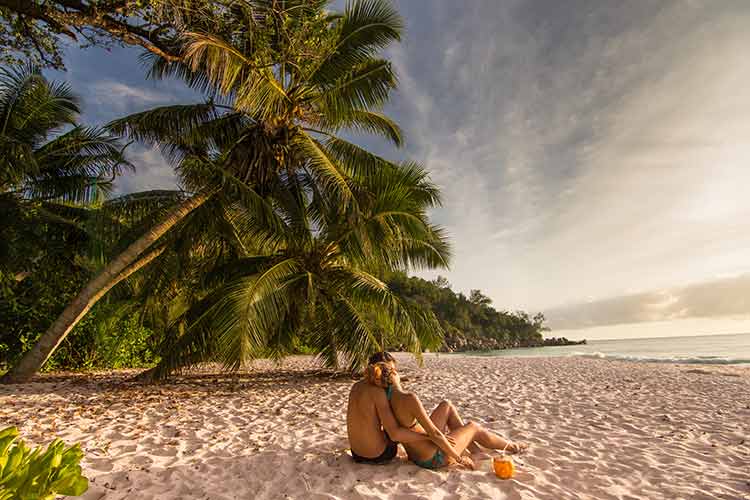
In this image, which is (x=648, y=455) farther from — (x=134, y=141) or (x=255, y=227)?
(x=134, y=141)

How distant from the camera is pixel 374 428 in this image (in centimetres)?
342

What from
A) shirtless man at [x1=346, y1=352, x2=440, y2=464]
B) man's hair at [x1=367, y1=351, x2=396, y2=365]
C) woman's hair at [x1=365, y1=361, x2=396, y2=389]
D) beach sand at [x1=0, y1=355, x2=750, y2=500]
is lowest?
beach sand at [x1=0, y1=355, x2=750, y2=500]

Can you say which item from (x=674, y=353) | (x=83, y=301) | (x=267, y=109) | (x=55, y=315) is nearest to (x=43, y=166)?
(x=55, y=315)

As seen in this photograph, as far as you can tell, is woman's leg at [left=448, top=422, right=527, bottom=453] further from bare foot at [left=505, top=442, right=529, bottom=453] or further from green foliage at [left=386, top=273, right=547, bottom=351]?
green foliage at [left=386, top=273, right=547, bottom=351]

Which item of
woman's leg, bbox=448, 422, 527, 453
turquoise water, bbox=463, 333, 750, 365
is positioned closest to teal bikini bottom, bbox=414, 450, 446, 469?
woman's leg, bbox=448, 422, 527, 453

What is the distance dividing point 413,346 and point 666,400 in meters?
4.82

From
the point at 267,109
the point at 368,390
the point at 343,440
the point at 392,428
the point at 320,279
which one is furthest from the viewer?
the point at 320,279

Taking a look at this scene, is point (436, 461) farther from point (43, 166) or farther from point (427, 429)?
point (43, 166)

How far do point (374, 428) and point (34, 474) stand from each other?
2441mm

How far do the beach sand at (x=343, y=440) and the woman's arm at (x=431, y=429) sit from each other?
0.18 m

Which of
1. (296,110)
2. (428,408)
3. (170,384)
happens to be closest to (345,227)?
(296,110)

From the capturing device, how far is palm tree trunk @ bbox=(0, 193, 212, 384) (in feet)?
24.3

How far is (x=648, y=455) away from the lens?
3756 millimetres

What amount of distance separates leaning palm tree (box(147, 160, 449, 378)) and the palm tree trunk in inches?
63.4
